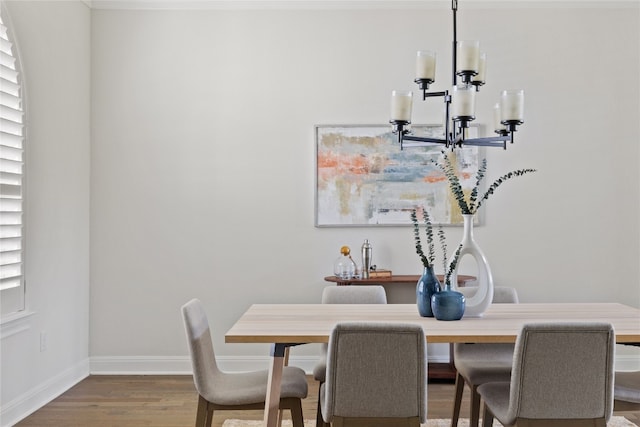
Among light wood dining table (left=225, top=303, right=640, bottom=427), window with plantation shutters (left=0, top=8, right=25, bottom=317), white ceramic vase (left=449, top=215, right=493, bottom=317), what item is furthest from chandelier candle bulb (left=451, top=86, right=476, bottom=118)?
window with plantation shutters (left=0, top=8, right=25, bottom=317)

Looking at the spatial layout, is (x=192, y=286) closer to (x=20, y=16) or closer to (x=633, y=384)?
(x=20, y=16)

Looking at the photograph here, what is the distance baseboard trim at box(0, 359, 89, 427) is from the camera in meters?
3.44

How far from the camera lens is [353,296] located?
3.50 metres

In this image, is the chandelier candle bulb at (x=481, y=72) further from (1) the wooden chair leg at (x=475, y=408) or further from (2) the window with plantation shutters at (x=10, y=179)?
(2) the window with plantation shutters at (x=10, y=179)

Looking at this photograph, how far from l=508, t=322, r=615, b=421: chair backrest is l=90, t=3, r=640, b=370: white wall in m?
2.39

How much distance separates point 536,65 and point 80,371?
4.06m

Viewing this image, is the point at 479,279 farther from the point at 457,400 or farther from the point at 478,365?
the point at 457,400

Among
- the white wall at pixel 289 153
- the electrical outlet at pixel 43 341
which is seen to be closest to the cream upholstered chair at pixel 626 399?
the white wall at pixel 289 153

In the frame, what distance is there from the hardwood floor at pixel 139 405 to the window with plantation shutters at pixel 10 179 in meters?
0.71

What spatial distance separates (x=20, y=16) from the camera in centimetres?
356

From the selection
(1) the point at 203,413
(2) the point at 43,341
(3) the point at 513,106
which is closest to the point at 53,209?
(2) the point at 43,341

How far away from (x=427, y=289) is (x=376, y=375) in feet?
2.23

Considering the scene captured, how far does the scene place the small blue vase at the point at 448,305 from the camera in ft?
9.00

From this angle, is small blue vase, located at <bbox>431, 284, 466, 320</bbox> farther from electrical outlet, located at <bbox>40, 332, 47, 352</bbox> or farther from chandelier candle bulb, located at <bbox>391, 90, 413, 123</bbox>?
electrical outlet, located at <bbox>40, 332, 47, 352</bbox>
